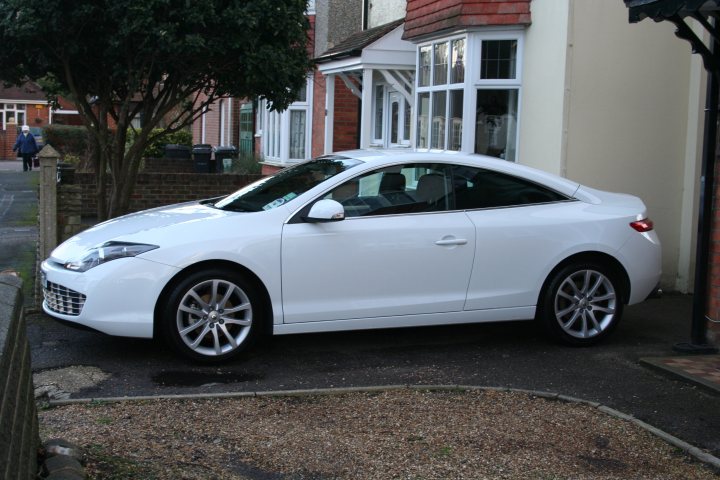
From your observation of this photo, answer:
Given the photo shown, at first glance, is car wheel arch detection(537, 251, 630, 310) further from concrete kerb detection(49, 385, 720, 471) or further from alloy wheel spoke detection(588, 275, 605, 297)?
concrete kerb detection(49, 385, 720, 471)

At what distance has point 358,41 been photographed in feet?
52.9

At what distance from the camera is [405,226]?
6766mm

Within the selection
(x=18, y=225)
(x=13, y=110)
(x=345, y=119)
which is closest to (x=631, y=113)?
(x=345, y=119)

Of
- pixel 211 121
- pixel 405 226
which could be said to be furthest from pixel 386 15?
pixel 211 121

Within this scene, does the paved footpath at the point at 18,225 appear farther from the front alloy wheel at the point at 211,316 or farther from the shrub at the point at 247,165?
→ the shrub at the point at 247,165

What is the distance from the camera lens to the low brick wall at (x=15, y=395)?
2816 mm

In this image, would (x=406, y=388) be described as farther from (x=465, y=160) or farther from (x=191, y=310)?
(x=465, y=160)

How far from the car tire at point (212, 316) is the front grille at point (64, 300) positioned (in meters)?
0.60

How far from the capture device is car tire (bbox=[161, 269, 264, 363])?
629 cm

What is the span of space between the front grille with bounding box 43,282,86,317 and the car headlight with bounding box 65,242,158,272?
171 mm

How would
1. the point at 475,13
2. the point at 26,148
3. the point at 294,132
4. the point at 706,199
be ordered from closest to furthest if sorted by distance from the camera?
1. the point at 706,199
2. the point at 475,13
3. the point at 294,132
4. the point at 26,148

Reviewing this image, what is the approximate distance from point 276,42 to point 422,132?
13.2 feet

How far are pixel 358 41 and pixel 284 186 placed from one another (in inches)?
377

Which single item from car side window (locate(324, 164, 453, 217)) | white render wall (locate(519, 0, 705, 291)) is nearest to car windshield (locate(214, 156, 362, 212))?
car side window (locate(324, 164, 453, 217))
